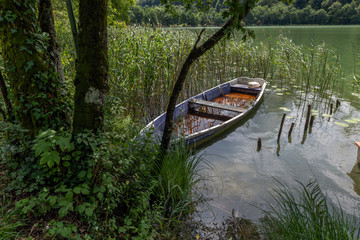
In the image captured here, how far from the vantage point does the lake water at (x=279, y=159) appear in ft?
13.2

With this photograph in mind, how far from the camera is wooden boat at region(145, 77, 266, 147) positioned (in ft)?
17.1

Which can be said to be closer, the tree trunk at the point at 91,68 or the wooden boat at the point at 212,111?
the tree trunk at the point at 91,68

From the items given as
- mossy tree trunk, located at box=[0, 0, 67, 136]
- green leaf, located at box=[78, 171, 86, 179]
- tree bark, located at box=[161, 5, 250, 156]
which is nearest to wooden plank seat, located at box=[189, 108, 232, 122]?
tree bark, located at box=[161, 5, 250, 156]

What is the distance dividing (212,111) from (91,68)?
198 inches

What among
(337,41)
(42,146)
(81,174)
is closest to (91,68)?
(42,146)

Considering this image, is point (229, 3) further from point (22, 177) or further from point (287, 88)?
point (287, 88)

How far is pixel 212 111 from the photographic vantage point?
22.9ft

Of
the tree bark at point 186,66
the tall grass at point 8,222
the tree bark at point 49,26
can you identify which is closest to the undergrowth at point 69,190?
the tall grass at point 8,222

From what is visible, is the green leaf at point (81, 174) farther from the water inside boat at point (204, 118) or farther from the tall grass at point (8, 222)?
the water inside boat at point (204, 118)

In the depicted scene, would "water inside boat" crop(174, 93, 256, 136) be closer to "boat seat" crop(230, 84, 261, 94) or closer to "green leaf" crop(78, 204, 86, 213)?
"boat seat" crop(230, 84, 261, 94)

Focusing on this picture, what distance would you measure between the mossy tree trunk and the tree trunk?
0.34 m

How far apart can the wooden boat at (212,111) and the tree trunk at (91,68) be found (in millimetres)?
1626

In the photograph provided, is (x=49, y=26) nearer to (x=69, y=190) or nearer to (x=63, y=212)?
(x=69, y=190)

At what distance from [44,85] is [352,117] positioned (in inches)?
334
